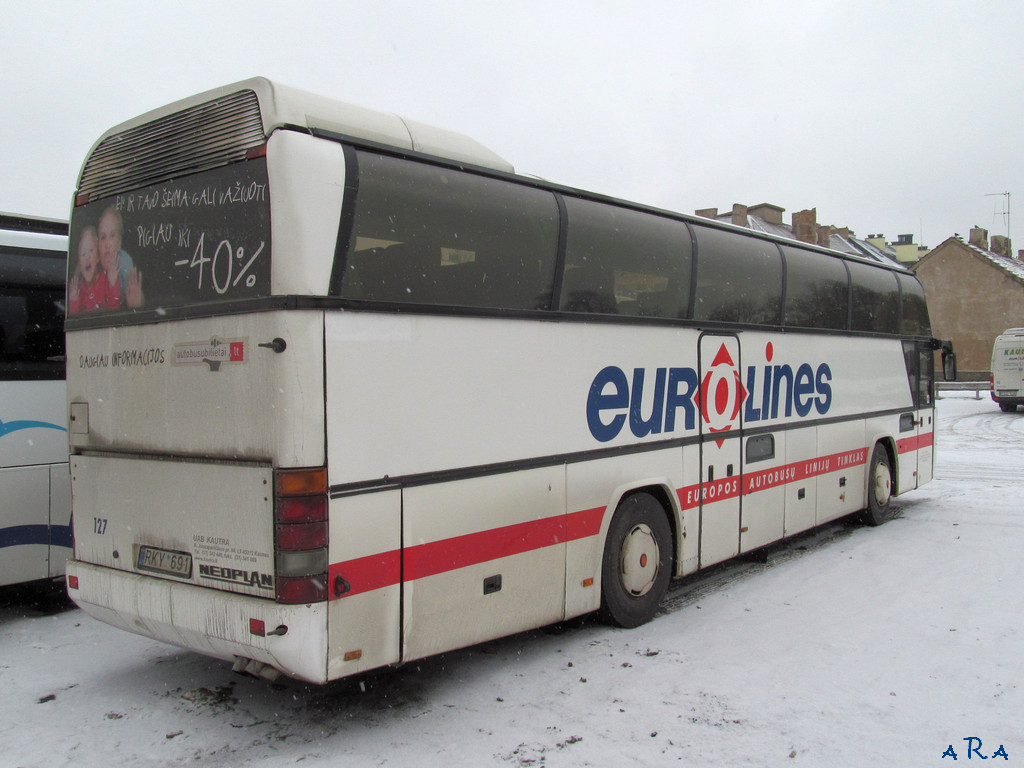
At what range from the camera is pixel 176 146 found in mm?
4738

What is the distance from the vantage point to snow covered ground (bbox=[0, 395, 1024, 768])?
4.24 metres

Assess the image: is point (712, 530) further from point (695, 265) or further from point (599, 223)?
point (599, 223)

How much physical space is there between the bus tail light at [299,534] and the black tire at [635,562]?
2.61 m

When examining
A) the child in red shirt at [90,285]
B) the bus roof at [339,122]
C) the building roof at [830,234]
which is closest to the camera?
the bus roof at [339,122]

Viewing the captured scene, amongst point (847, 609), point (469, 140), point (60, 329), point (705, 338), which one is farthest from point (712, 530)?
point (60, 329)

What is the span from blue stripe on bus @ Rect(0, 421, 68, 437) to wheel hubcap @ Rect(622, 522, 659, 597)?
441cm

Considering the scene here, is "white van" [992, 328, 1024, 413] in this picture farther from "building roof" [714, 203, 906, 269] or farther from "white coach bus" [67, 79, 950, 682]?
"white coach bus" [67, 79, 950, 682]

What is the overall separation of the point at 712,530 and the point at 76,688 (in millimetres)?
5019

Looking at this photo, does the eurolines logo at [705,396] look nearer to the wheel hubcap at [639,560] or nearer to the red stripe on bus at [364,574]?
the wheel hubcap at [639,560]

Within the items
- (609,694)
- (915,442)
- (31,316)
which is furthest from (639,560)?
(915,442)

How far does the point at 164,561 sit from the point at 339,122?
8.71ft

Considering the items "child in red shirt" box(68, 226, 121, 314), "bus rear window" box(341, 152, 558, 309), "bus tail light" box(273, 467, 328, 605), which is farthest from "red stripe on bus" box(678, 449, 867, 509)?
"child in red shirt" box(68, 226, 121, 314)

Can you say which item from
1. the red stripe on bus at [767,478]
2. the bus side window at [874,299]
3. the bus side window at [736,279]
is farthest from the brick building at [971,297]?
the bus side window at [736,279]

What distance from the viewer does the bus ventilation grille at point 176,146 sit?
434 cm
